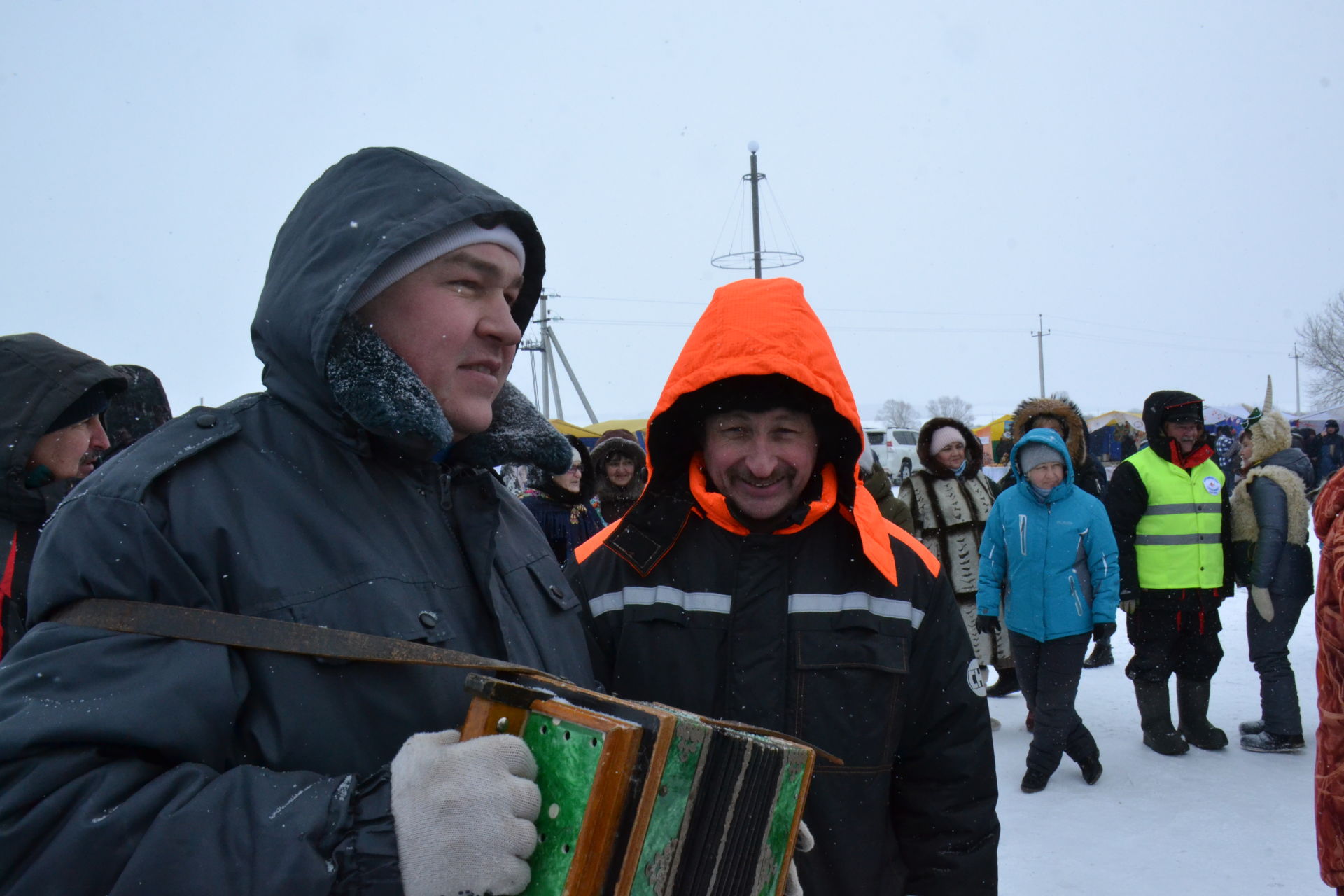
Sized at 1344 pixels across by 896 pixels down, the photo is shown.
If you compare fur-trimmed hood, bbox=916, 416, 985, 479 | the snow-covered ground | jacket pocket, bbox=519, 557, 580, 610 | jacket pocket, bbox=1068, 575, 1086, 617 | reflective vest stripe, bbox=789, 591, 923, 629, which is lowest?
the snow-covered ground

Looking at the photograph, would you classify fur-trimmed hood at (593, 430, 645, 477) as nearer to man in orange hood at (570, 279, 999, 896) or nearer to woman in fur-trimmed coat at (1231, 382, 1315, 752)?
woman in fur-trimmed coat at (1231, 382, 1315, 752)

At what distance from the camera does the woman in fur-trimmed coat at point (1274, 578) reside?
532cm

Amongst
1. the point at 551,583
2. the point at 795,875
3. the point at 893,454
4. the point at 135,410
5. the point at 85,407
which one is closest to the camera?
the point at 795,875

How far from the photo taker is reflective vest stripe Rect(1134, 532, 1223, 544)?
538cm

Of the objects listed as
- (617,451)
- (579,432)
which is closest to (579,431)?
(579,432)

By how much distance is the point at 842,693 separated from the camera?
1.96m

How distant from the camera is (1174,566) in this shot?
17.6 feet

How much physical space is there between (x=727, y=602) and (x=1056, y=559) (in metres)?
3.58

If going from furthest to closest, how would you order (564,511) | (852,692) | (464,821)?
1. (564,511)
2. (852,692)
3. (464,821)

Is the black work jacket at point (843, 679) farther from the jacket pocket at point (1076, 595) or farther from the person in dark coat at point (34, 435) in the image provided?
the jacket pocket at point (1076, 595)

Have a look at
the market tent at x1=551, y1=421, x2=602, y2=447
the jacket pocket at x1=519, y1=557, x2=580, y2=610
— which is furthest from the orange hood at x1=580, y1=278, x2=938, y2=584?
the market tent at x1=551, y1=421, x2=602, y2=447

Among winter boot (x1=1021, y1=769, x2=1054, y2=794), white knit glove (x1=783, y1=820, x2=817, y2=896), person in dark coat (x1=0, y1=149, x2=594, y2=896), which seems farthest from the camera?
winter boot (x1=1021, y1=769, x2=1054, y2=794)

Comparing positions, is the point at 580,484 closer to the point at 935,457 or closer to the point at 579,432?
the point at 935,457

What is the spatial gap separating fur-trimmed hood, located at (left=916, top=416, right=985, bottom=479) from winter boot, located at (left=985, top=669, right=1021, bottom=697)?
1.62 m
